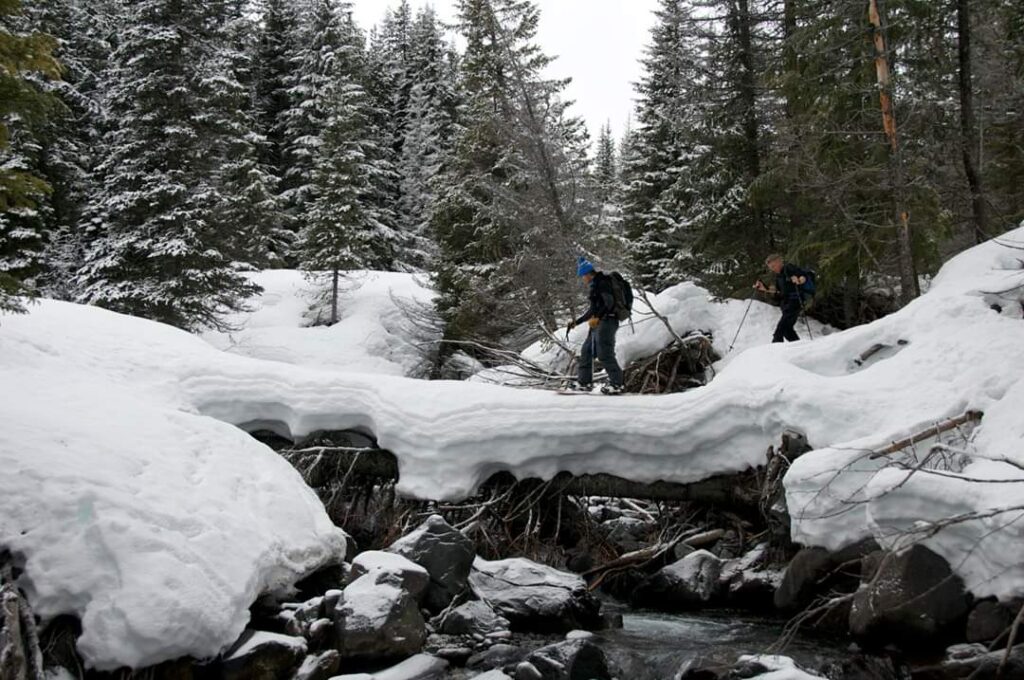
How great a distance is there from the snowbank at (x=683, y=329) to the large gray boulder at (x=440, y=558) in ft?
16.0

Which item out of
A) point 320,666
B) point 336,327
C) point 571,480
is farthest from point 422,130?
point 320,666

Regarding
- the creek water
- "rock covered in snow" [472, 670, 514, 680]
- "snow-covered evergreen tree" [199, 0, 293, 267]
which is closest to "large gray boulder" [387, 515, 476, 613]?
"rock covered in snow" [472, 670, 514, 680]

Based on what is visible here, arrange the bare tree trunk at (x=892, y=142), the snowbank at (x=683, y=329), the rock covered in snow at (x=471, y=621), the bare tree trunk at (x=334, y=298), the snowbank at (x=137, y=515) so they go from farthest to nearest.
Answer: the bare tree trunk at (x=334, y=298) < the snowbank at (x=683, y=329) < the bare tree trunk at (x=892, y=142) < the rock covered in snow at (x=471, y=621) < the snowbank at (x=137, y=515)

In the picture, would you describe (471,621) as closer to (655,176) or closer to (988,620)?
(988,620)

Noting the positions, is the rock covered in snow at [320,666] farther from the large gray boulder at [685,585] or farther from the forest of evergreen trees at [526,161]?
the large gray boulder at [685,585]

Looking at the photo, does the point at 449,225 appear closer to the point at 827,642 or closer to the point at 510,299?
the point at 510,299

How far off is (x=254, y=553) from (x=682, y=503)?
5467 mm

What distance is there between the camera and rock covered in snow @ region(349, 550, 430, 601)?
6395 millimetres

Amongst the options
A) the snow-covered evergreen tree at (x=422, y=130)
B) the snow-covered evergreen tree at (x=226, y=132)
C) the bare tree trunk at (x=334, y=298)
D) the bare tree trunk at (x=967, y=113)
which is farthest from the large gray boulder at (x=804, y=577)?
the snow-covered evergreen tree at (x=422, y=130)

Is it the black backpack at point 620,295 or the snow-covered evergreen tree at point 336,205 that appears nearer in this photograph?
the black backpack at point 620,295

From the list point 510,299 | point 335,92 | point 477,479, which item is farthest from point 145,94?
point 477,479

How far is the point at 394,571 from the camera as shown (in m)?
6.48

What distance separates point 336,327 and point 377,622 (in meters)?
19.3

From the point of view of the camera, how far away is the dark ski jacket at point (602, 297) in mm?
10070
